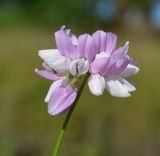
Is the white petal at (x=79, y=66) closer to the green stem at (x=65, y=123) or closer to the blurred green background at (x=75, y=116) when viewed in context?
the green stem at (x=65, y=123)

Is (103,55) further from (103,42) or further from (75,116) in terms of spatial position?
(75,116)

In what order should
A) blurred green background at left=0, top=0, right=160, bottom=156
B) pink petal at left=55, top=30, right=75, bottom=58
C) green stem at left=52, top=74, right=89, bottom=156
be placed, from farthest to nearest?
blurred green background at left=0, top=0, right=160, bottom=156
pink petal at left=55, top=30, right=75, bottom=58
green stem at left=52, top=74, right=89, bottom=156

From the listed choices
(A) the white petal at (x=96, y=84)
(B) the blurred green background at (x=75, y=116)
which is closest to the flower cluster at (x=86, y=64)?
(A) the white petal at (x=96, y=84)

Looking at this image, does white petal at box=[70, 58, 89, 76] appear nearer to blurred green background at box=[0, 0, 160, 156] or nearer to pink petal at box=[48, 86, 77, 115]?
pink petal at box=[48, 86, 77, 115]

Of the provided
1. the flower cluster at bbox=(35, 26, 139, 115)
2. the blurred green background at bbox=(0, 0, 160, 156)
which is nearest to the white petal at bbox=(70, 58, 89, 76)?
the flower cluster at bbox=(35, 26, 139, 115)

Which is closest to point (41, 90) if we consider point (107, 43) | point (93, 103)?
point (93, 103)

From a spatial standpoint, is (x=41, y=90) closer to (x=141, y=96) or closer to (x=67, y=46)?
(x=141, y=96)
